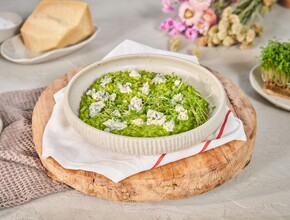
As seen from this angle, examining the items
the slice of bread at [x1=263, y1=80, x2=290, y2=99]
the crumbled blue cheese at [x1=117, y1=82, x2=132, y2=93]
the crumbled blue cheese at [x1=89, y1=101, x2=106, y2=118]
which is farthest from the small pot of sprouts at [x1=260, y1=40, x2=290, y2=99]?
the crumbled blue cheese at [x1=89, y1=101, x2=106, y2=118]

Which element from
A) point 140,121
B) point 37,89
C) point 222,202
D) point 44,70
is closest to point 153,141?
point 140,121

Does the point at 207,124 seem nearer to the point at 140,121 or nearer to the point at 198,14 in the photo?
the point at 140,121

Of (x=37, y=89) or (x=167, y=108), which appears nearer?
(x=167, y=108)

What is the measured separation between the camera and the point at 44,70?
197cm

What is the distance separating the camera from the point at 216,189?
1.37m

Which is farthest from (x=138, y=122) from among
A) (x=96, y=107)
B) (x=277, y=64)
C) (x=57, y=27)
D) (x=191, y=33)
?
(x=191, y=33)

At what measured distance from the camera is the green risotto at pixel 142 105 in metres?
1.29

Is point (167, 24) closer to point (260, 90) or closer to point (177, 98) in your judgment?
point (260, 90)

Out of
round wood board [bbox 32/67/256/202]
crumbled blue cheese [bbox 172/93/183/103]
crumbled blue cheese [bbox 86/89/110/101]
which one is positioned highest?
crumbled blue cheese [bbox 172/93/183/103]

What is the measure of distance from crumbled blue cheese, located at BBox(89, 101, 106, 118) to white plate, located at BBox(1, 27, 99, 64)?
648 millimetres

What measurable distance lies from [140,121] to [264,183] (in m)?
0.40

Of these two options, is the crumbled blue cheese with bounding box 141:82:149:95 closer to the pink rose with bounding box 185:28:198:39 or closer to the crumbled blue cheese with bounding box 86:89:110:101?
the crumbled blue cheese with bounding box 86:89:110:101

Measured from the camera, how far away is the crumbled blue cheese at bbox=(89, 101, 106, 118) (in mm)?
1357

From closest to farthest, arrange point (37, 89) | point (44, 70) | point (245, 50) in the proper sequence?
point (37, 89), point (44, 70), point (245, 50)
